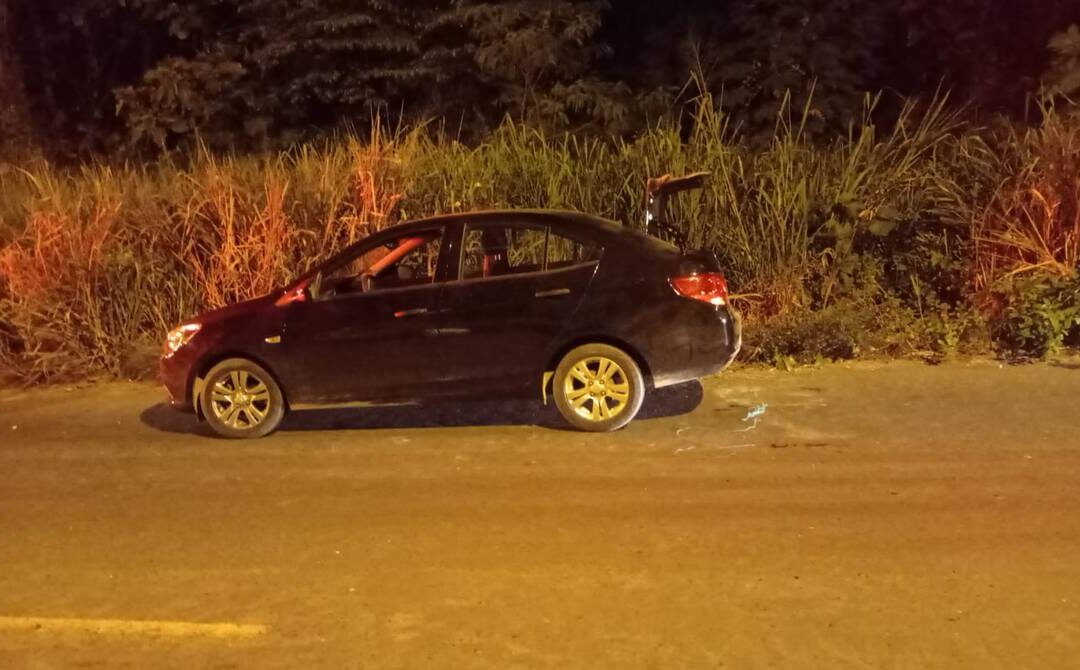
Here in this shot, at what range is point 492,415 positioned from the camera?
8.80 meters

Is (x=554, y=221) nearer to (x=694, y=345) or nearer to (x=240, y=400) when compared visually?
(x=694, y=345)

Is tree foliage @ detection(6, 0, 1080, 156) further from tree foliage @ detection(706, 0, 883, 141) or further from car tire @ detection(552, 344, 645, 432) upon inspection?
car tire @ detection(552, 344, 645, 432)

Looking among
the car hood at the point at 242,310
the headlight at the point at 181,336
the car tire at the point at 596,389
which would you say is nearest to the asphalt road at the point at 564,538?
the car tire at the point at 596,389

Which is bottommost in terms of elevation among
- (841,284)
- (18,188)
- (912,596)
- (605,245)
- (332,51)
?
(912,596)

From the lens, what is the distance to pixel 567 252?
8.32m

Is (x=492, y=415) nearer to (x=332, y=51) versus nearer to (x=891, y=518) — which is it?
(x=891, y=518)

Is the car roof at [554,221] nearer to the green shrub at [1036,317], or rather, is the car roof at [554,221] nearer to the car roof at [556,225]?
the car roof at [556,225]

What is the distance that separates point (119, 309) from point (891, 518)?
8588 millimetres

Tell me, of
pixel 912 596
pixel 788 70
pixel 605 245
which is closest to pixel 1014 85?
pixel 788 70

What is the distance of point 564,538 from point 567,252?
300 cm

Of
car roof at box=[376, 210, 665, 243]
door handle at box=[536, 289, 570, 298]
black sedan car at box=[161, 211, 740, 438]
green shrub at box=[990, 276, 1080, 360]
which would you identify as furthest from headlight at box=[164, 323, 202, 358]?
green shrub at box=[990, 276, 1080, 360]

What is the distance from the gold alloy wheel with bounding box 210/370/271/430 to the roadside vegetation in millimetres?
2934

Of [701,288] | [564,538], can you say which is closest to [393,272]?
[701,288]

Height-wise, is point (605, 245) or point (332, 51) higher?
point (332, 51)
